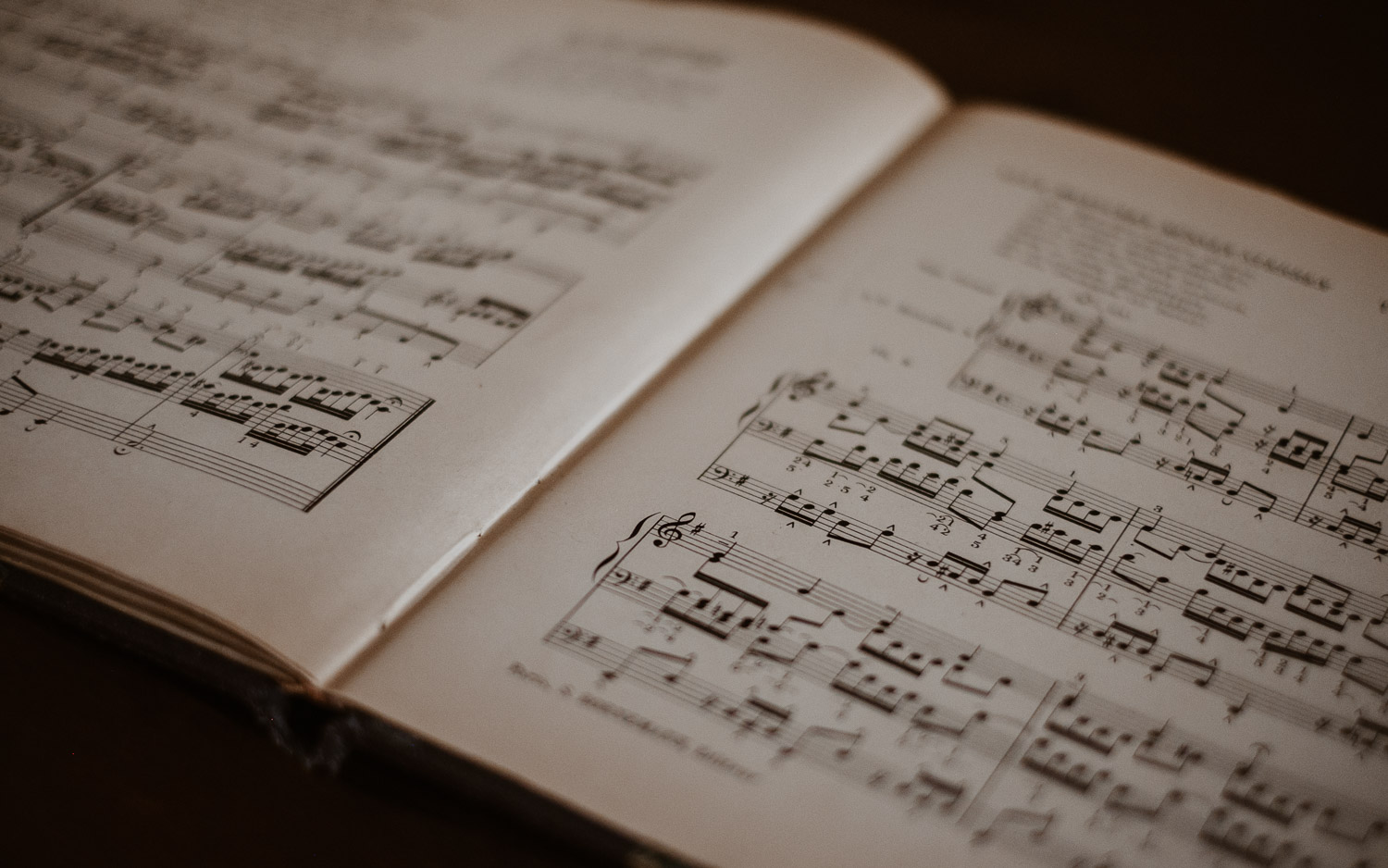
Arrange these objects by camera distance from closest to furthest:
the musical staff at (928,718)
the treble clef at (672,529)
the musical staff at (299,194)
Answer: the musical staff at (928,718)
the treble clef at (672,529)
the musical staff at (299,194)

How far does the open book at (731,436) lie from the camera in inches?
19.3

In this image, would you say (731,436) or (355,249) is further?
(355,249)

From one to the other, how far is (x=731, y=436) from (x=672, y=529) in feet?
0.29

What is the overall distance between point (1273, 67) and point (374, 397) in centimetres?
108

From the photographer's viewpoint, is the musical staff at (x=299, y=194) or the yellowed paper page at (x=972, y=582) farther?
the musical staff at (x=299, y=194)

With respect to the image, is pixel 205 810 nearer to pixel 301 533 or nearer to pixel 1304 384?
pixel 301 533

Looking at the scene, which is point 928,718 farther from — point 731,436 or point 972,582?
point 731,436

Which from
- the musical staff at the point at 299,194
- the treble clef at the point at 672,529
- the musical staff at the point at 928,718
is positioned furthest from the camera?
the musical staff at the point at 299,194

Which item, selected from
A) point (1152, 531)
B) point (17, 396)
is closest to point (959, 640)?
point (1152, 531)

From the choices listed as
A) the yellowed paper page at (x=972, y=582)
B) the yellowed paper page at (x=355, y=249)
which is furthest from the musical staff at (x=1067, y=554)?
the yellowed paper page at (x=355, y=249)

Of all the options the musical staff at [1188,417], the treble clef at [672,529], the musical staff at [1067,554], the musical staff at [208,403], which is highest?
the musical staff at [1188,417]

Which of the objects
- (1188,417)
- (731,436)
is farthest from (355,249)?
(1188,417)

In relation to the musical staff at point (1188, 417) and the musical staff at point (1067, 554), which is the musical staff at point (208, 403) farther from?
the musical staff at point (1188, 417)

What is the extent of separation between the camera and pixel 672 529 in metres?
0.59
